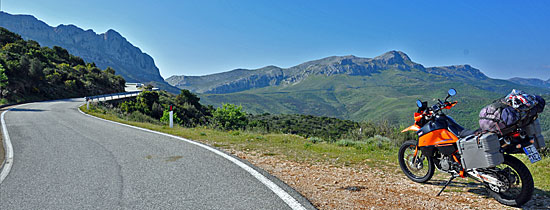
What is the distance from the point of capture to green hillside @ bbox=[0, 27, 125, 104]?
91.4 feet

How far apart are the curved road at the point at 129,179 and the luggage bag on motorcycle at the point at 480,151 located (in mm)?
2242

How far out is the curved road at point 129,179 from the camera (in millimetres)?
3984

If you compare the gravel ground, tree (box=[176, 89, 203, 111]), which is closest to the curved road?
the gravel ground

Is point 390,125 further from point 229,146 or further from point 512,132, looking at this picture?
point 512,132

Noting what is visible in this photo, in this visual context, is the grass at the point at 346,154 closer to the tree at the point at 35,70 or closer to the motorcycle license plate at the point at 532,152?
the motorcycle license plate at the point at 532,152

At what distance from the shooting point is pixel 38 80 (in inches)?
1289

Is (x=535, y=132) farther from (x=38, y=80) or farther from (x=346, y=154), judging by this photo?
(x=38, y=80)

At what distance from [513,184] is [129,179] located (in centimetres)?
546

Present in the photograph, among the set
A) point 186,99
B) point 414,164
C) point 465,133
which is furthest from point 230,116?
point 465,133

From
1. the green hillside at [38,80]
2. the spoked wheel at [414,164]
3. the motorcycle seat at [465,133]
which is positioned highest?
the green hillside at [38,80]

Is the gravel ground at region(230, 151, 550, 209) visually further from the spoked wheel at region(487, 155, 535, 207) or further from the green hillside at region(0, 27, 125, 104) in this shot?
the green hillside at region(0, 27, 125, 104)

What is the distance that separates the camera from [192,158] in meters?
6.67

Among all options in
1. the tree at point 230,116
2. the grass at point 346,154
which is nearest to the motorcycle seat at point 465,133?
the grass at point 346,154

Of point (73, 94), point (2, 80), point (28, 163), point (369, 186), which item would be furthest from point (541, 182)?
point (73, 94)
